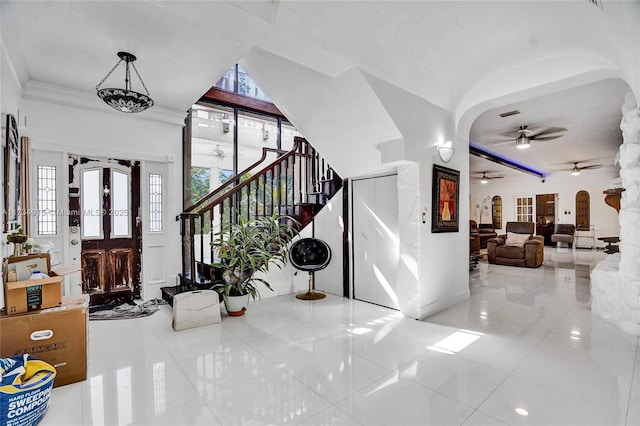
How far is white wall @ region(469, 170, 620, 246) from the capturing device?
10.8m

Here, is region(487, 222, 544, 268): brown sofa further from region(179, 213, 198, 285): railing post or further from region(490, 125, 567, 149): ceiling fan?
region(179, 213, 198, 285): railing post

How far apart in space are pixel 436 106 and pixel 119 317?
16.1 feet

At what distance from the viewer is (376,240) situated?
181 inches

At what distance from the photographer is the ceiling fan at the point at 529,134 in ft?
18.1

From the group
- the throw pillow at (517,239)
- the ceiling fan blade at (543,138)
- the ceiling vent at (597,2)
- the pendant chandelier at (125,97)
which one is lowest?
the throw pillow at (517,239)

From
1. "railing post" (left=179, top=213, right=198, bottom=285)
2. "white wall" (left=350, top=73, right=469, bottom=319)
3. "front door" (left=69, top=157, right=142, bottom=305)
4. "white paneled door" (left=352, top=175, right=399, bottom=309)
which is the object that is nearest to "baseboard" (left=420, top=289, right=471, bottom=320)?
"white wall" (left=350, top=73, right=469, bottom=319)

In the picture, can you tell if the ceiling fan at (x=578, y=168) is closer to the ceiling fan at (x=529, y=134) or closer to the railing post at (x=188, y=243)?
the ceiling fan at (x=529, y=134)

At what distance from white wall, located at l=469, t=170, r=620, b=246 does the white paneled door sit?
10310 mm

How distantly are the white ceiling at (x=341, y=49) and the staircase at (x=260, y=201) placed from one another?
1.05m

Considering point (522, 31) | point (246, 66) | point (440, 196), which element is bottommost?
point (440, 196)

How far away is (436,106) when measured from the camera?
13.4 feet

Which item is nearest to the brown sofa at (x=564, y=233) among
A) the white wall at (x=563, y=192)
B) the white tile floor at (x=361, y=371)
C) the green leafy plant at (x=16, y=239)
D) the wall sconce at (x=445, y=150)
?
the white wall at (x=563, y=192)

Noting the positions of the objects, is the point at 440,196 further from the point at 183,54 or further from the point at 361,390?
the point at 183,54

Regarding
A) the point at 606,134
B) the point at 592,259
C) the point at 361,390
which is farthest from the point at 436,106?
the point at 592,259
